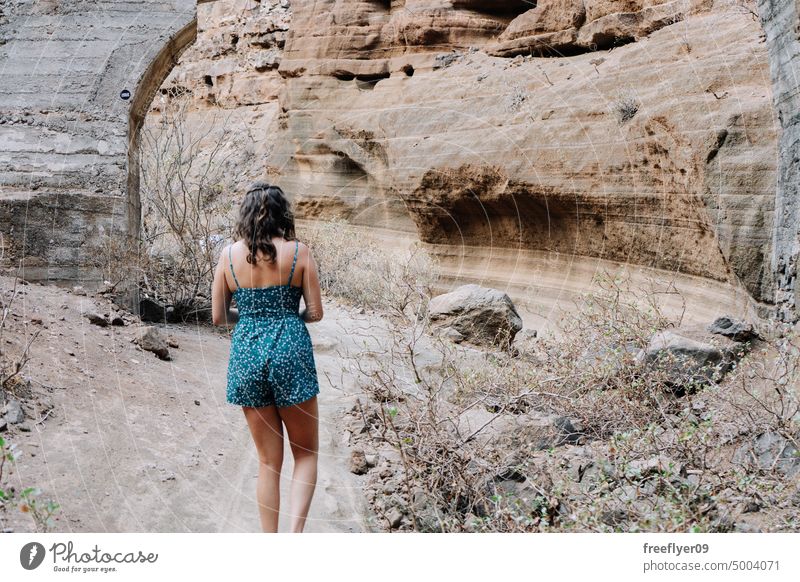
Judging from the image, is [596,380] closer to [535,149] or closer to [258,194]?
[258,194]

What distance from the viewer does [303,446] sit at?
295cm

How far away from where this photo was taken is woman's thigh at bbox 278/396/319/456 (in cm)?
292

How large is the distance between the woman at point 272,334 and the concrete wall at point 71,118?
12.6ft

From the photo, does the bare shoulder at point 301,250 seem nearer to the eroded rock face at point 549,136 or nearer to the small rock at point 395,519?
the small rock at point 395,519

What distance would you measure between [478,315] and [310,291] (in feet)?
17.4

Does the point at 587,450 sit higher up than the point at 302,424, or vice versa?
the point at 302,424

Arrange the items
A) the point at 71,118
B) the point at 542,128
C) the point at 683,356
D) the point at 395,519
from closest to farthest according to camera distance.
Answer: the point at 395,519 → the point at 683,356 → the point at 71,118 → the point at 542,128

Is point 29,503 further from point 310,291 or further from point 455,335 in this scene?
point 455,335

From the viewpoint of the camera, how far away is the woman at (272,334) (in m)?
2.87

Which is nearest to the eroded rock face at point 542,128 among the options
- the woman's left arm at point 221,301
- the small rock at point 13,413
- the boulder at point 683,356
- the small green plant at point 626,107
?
the small green plant at point 626,107

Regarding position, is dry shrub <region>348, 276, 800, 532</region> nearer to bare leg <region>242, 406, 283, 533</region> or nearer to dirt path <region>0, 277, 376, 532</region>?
dirt path <region>0, 277, 376, 532</region>

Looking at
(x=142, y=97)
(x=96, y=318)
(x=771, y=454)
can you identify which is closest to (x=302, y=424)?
(x=771, y=454)

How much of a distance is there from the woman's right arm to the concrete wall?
3.97 m

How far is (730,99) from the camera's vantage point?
7.04 metres
